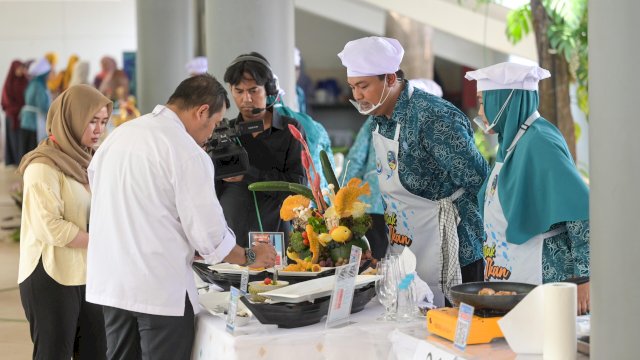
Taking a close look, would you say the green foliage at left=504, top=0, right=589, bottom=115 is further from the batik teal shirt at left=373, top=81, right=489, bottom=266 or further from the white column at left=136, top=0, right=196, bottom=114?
the batik teal shirt at left=373, top=81, right=489, bottom=266

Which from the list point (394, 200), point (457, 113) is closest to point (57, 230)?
point (394, 200)

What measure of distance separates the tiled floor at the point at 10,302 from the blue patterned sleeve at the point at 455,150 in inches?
125

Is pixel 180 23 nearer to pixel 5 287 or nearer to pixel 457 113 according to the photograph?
pixel 5 287

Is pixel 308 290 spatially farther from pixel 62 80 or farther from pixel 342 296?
pixel 62 80

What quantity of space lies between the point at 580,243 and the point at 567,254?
3.0 inches

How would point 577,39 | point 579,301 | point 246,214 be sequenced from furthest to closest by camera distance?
1. point 577,39
2. point 246,214
3. point 579,301

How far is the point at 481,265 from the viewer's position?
137 inches

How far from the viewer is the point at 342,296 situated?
2756 millimetres

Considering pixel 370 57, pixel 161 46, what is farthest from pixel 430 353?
pixel 161 46

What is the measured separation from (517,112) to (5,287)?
19.8ft

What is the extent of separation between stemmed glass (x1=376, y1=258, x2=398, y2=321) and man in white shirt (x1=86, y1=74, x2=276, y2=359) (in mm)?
440

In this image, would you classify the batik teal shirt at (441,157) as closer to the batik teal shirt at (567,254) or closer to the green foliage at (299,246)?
the green foliage at (299,246)

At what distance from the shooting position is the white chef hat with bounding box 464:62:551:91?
294 centimetres

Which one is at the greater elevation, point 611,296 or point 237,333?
point 611,296
